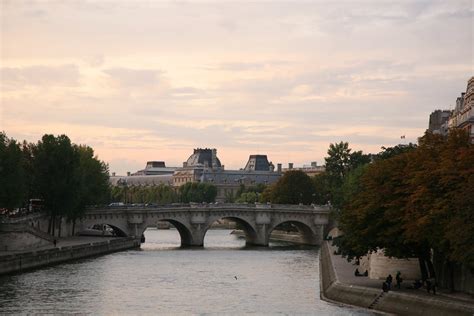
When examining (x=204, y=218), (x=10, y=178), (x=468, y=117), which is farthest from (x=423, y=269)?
(x=204, y=218)

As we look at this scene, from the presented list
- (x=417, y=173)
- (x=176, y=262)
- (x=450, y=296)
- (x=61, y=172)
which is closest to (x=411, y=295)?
(x=450, y=296)

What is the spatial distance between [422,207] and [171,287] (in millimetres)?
24879

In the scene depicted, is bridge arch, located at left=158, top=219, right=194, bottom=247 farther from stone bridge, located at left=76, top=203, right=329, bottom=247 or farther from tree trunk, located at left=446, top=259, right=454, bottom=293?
tree trunk, located at left=446, top=259, right=454, bottom=293

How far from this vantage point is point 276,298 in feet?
243

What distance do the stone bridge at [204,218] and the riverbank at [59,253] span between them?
4.83 meters

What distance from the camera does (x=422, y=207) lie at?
206 ft

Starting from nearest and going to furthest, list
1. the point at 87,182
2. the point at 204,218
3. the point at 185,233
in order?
the point at 87,182 < the point at 204,218 < the point at 185,233

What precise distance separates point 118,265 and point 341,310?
39257 mm

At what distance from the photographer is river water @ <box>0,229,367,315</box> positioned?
2653 inches

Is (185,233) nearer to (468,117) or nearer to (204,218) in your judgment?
(204,218)

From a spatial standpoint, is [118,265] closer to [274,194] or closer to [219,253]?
[219,253]

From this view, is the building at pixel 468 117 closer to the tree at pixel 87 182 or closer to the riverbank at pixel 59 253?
the riverbank at pixel 59 253

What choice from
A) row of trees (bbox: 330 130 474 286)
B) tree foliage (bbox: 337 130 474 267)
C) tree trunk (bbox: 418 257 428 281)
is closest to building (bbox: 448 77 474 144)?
row of trees (bbox: 330 130 474 286)

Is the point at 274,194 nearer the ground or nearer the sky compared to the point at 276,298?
nearer the sky
